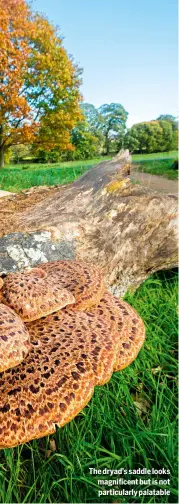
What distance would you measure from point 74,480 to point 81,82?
16.5 metres

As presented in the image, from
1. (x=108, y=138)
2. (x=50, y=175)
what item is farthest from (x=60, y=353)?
(x=108, y=138)

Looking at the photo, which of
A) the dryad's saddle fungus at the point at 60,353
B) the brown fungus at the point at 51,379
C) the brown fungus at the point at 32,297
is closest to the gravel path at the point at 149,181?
the dryad's saddle fungus at the point at 60,353

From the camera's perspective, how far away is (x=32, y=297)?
1592 mm

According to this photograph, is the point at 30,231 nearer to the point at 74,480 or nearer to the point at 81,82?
the point at 74,480

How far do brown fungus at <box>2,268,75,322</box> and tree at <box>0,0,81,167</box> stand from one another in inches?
573

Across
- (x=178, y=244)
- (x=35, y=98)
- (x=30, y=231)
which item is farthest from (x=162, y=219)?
(x=35, y=98)

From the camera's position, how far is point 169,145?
16.0 m

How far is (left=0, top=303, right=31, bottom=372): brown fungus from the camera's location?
1356 mm

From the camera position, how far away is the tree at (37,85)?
1511 cm

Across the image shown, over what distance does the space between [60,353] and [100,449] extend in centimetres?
71

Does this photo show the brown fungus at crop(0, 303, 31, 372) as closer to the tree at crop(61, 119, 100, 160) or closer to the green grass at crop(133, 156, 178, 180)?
the green grass at crop(133, 156, 178, 180)

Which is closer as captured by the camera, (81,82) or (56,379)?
(56,379)

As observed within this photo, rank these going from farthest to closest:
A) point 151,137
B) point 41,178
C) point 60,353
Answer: point 151,137, point 41,178, point 60,353

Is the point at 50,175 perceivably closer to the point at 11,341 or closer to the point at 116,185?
the point at 116,185
